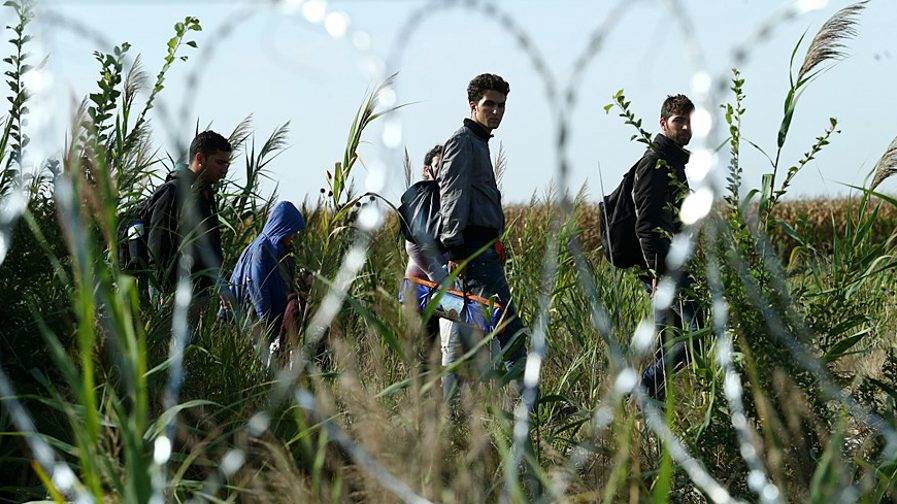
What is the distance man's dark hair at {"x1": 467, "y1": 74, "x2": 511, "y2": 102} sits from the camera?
4.77 metres

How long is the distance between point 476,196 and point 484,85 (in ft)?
1.43

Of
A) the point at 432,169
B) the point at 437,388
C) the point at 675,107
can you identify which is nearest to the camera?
the point at 437,388

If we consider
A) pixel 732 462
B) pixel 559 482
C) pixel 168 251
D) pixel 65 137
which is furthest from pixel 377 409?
pixel 168 251

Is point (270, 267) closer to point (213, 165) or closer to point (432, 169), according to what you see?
point (213, 165)

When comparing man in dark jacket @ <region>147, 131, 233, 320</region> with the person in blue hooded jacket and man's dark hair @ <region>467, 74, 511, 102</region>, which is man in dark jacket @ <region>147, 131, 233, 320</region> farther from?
man's dark hair @ <region>467, 74, 511, 102</region>

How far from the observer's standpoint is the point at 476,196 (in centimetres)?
477

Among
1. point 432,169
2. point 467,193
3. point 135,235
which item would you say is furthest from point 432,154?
point 135,235

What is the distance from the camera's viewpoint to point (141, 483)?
1.61 meters

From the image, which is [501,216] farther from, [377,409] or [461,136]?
[377,409]

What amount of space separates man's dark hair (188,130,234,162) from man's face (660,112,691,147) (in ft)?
5.55

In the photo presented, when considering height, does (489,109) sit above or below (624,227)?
above

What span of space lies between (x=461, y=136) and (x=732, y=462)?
2.26 m

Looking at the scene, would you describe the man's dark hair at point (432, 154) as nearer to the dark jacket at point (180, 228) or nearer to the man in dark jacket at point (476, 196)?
the man in dark jacket at point (476, 196)

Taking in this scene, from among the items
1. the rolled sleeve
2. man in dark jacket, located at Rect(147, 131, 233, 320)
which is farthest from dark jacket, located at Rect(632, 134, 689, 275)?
man in dark jacket, located at Rect(147, 131, 233, 320)
